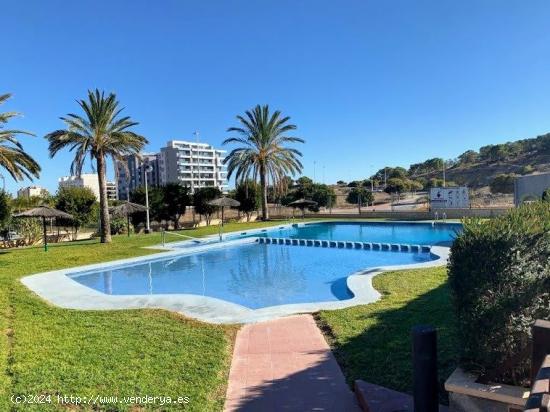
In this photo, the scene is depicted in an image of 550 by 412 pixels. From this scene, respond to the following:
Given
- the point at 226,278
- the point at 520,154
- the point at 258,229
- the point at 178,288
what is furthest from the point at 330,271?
the point at 520,154

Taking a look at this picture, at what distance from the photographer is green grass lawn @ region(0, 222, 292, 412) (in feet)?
14.6

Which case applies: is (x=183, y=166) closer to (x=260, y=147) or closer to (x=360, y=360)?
(x=260, y=147)

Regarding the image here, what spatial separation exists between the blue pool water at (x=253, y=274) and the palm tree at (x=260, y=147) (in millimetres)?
13214

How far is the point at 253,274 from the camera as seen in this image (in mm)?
14664

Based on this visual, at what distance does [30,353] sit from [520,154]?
314 ft

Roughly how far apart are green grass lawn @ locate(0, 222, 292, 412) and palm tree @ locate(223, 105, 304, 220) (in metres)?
23.8

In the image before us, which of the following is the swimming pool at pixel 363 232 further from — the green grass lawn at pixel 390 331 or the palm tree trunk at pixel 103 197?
the green grass lawn at pixel 390 331

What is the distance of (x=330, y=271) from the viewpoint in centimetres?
1455

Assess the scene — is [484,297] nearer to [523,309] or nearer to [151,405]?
[523,309]

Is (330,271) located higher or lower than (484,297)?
lower

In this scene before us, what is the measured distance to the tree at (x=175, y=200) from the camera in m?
31.7

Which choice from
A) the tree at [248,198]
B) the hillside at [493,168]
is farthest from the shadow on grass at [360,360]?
the hillside at [493,168]

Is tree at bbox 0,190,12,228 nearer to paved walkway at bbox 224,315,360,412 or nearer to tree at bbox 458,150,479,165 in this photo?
paved walkway at bbox 224,315,360,412

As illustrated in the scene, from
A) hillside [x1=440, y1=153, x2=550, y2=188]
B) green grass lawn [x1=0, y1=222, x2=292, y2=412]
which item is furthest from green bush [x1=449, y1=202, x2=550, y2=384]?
hillside [x1=440, y1=153, x2=550, y2=188]
